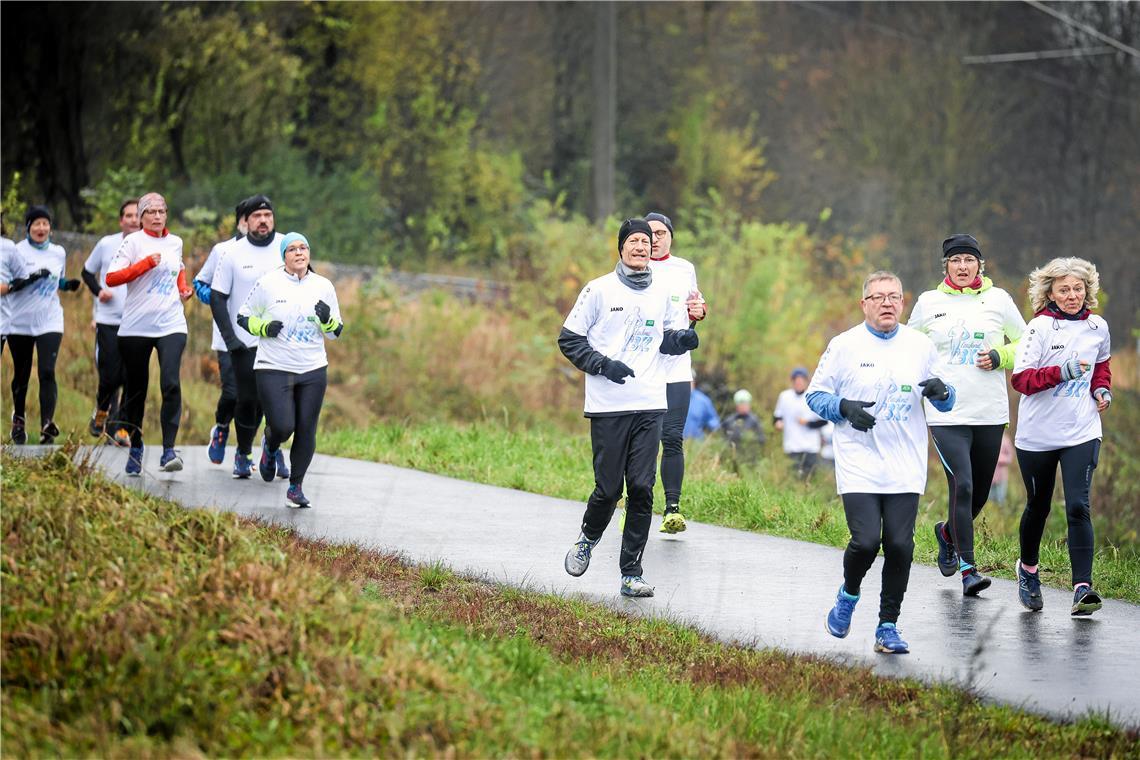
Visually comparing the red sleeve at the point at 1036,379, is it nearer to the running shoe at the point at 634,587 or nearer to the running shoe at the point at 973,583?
the running shoe at the point at 973,583

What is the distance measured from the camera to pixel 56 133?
79.9 ft

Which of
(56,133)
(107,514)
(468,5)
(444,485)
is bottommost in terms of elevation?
(444,485)

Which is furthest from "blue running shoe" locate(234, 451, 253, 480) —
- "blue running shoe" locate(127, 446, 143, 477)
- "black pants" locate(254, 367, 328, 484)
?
"black pants" locate(254, 367, 328, 484)

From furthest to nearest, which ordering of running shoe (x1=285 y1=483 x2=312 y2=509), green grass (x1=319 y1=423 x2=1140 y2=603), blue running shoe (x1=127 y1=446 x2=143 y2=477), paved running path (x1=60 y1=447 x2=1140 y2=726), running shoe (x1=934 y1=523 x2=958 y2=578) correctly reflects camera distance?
blue running shoe (x1=127 y1=446 x2=143 y2=477)
running shoe (x1=285 y1=483 x2=312 y2=509)
green grass (x1=319 y1=423 x2=1140 y2=603)
running shoe (x1=934 y1=523 x2=958 y2=578)
paved running path (x1=60 y1=447 x2=1140 y2=726)

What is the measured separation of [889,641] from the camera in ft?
25.2

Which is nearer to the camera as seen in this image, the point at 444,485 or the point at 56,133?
the point at 444,485

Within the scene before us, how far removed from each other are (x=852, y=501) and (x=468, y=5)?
28.8m

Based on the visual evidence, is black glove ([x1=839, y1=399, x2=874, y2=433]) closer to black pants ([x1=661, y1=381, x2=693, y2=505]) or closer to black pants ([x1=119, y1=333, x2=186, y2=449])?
black pants ([x1=661, y1=381, x2=693, y2=505])

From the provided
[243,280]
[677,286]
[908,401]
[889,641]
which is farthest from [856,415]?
[243,280]

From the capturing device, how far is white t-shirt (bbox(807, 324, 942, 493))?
766cm

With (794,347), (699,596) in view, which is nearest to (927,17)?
(794,347)

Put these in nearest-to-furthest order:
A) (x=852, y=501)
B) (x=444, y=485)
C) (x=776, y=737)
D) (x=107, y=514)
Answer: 1. (x=776, y=737)
2. (x=107, y=514)
3. (x=852, y=501)
4. (x=444, y=485)

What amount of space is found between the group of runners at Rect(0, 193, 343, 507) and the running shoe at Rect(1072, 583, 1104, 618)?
5404 millimetres

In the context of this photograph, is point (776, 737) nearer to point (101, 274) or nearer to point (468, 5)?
point (101, 274)
